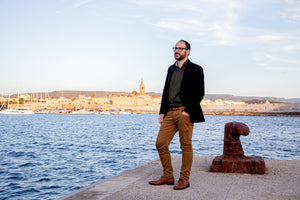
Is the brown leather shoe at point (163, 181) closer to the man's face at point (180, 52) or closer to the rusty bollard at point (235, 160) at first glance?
the rusty bollard at point (235, 160)

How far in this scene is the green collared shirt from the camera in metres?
5.00

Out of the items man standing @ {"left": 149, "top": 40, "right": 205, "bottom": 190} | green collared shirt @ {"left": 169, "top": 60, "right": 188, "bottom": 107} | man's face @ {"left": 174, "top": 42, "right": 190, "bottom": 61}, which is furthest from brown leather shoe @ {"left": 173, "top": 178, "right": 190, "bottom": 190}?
man's face @ {"left": 174, "top": 42, "right": 190, "bottom": 61}

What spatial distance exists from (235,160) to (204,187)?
1311 mm

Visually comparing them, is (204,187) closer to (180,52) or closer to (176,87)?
(176,87)

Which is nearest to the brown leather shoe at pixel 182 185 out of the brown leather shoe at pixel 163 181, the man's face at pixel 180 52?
the brown leather shoe at pixel 163 181

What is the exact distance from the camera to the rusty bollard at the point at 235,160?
581 centimetres

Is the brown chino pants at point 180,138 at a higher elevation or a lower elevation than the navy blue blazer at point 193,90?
lower

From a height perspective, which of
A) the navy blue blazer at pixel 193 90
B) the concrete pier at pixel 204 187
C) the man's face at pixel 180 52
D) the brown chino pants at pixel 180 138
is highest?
the man's face at pixel 180 52

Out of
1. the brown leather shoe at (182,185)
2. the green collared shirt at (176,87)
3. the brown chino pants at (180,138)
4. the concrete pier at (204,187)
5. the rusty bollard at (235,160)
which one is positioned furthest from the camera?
the rusty bollard at (235,160)

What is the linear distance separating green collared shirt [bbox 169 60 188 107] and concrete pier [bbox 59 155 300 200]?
1.19 meters

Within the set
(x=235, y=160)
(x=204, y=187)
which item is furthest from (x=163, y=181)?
(x=235, y=160)

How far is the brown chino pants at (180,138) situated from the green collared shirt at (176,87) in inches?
5.3

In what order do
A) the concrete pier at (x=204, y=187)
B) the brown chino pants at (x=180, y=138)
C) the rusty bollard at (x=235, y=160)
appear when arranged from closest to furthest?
1. the concrete pier at (x=204, y=187)
2. the brown chino pants at (x=180, y=138)
3. the rusty bollard at (x=235, y=160)

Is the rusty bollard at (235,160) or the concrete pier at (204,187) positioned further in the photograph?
the rusty bollard at (235,160)
